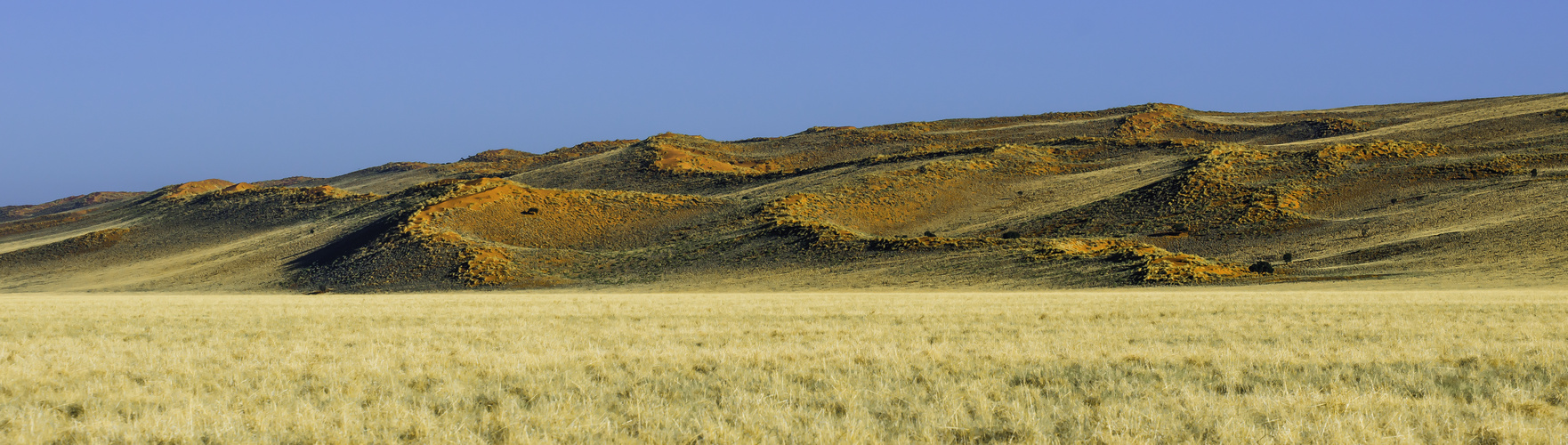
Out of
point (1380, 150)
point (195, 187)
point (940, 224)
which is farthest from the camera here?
point (195, 187)

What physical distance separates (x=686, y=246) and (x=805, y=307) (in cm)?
3378

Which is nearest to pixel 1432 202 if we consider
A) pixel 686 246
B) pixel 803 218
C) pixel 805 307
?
pixel 803 218

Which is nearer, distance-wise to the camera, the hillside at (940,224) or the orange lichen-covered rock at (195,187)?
the hillside at (940,224)

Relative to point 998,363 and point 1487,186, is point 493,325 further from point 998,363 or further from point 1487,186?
point 1487,186

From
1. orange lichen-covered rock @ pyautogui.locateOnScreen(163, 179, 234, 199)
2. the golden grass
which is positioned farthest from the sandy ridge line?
orange lichen-covered rock @ pyautogui.locateOnScreen(163, 179, 234, 199)

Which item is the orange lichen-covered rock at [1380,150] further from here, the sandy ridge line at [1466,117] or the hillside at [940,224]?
the sandy ridge line at [1466,117]

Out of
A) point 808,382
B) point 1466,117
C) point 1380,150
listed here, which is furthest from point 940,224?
point 1466,117

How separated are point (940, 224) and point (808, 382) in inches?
2134

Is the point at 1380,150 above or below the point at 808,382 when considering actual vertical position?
above

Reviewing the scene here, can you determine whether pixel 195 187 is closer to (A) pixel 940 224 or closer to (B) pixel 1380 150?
(A) pixel 940 224

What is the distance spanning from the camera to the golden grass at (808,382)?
23.6 ft

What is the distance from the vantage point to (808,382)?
9.59 metres

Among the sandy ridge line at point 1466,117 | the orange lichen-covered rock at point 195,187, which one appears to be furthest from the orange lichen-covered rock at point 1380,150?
the orange lichen-covered rock at point 195,187

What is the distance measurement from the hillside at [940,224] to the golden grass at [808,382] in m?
25.9
